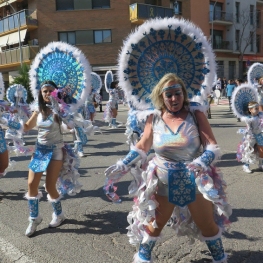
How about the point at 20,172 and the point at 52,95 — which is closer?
the point at 52,95

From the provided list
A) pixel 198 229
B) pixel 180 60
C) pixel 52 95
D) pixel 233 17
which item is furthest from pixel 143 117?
pixel 233 17

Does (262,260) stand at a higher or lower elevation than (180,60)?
lower

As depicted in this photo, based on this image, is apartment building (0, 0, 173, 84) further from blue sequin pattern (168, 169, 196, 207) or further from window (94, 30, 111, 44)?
blue sequin pattern (168, 169, 196, 207)

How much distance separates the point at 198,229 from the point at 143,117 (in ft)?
3.67

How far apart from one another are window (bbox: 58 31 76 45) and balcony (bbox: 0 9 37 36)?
2280mm

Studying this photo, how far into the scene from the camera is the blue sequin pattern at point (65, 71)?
14.1ft

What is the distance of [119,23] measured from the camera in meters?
28.2

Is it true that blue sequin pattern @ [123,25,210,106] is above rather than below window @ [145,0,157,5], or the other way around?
below

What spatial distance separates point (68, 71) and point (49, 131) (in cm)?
82

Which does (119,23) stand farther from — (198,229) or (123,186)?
(198,229)

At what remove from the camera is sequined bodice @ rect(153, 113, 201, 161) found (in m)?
2.75

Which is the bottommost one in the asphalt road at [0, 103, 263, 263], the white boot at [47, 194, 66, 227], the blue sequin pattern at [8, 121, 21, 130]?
the asphalt road at [0, 103, 263, 263]

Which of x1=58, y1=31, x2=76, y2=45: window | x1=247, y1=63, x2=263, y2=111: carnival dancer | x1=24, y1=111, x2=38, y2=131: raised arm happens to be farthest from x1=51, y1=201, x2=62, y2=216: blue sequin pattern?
x1=58, y1=31, x2=76, y2=45: window

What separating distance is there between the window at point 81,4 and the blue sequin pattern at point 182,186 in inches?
1091
